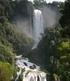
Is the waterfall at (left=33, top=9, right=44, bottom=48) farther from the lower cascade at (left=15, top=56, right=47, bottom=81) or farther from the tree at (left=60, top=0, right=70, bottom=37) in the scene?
the lower cascade at (left=15, top=56, right=47, bottom=81)

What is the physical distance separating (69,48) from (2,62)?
7095 mm

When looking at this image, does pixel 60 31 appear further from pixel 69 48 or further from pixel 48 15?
pixel 48 15

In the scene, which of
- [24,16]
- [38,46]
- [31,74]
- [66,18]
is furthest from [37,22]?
[31,74]

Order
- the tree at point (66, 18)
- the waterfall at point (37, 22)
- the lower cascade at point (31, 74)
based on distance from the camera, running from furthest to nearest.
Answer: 1. the waterfall at point (37, 22)
2. the tree at point (66, 18)
3. the lower cascade at point (31, 74)

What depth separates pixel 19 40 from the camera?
176 feet

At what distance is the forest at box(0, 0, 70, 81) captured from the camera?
36.8 meters

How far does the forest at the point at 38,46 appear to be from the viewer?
36834mm

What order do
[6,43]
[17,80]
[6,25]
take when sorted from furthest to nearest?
[6,25] → [6,43] → [17,80]

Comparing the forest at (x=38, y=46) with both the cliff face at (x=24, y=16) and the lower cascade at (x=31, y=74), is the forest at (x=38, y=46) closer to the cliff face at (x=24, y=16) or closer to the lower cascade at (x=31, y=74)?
the cliff face at (x=24, y=16)

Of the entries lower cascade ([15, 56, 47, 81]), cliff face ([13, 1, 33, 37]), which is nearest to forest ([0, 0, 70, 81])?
cliff face ([13, 1, 33, 37])

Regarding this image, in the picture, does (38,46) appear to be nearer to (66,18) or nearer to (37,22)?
(66,18)

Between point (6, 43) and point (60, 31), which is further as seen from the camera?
point (6, 43)

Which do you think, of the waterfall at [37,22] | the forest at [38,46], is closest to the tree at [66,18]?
the forest at [38,46]

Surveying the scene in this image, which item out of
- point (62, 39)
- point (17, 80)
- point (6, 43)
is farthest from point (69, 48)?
point (6, 43)
